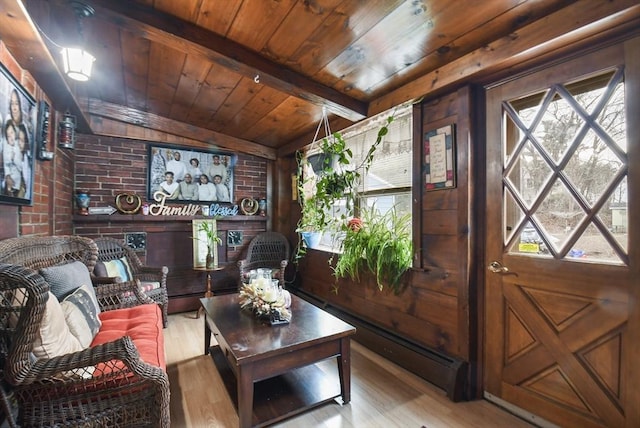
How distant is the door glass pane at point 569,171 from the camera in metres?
1.50

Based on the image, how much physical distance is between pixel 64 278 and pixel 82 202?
1.88 metres

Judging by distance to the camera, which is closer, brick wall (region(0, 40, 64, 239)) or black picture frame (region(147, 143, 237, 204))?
brick wall (region(0, 40, 64, 239))

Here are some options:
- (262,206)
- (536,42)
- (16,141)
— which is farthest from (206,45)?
(262,206)

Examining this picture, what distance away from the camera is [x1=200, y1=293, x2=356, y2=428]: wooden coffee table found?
1.61 meters

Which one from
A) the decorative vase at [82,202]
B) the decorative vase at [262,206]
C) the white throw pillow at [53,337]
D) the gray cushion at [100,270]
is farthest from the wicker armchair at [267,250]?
the white throw pillow at [53,337]

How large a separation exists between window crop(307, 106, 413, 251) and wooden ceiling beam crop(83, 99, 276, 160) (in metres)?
1.36

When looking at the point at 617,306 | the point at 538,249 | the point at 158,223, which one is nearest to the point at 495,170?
the point at 538,249

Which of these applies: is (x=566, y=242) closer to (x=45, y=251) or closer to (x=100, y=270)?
(x=45, y=251)

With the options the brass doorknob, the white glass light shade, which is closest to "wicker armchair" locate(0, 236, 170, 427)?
the white glass light shade

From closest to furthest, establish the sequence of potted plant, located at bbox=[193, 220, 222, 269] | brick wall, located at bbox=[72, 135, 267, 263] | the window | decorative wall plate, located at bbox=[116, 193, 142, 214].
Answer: the window → brick wall, located at bbox=[72, 135, 267, 263] → decorative wall plate, located at bbox=[116, 193, 142, 214] → potted plant, located at bbox=[193, 220, 222, 269]

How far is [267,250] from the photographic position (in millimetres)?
4184

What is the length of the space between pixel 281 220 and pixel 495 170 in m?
3.04

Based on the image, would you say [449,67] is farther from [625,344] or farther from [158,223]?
Result: [158,223]

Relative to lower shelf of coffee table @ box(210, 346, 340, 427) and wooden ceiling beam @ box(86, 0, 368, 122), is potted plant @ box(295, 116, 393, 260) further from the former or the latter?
lower shelf of coffee table @ box(210, 346, 340, 427)
